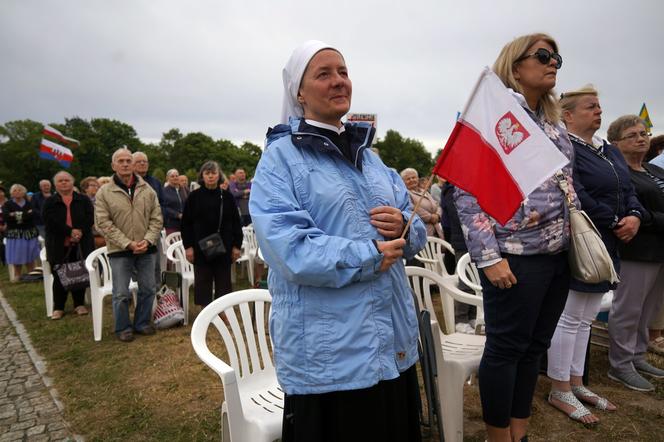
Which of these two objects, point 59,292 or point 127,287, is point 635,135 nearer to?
point 127,287

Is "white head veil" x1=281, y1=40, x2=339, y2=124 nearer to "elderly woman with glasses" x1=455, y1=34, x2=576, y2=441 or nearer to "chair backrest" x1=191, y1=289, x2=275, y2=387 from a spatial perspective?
"elderly woman with glasses" x1=455, y1=34, x2=576, y2=441

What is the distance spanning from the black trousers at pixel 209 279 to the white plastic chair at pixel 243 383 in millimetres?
2944

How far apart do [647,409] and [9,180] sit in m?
58.0

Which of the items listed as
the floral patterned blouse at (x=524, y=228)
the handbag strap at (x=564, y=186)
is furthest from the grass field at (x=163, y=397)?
the handbag strap at (x=564, y=186)

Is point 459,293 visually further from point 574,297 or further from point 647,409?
point 647,409

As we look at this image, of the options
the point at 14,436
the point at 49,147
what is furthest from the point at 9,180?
the point at 14,436

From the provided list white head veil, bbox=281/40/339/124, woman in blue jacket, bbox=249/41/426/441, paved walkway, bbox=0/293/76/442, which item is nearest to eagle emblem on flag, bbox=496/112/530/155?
woman in blue jacket, bbox=249/41/426/441

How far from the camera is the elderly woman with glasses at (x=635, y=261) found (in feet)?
11.2

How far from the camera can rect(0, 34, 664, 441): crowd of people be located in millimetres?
1466

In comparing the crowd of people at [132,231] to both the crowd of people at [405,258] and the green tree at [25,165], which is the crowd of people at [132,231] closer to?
the crowd of people at [405,258]

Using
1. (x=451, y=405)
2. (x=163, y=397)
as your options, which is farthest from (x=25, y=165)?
(x=451, y=405)

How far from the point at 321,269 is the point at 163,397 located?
9.76 ft

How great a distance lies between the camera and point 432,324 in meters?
2.53

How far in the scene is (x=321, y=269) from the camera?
1.36m
